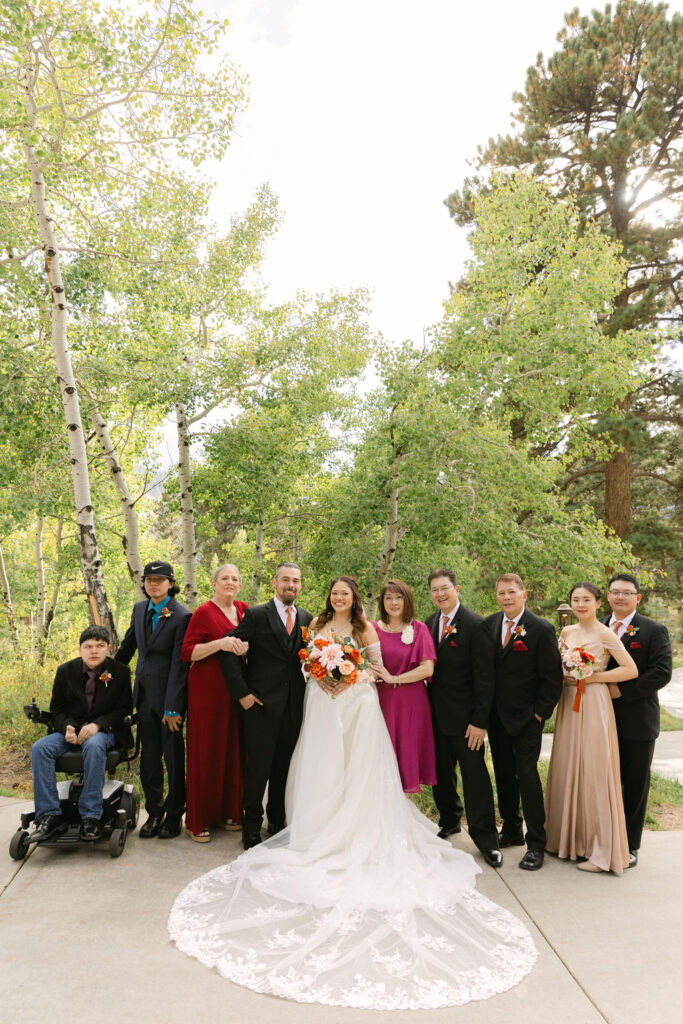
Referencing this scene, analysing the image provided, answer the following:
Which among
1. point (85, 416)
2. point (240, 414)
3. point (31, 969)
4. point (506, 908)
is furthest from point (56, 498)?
point (506, 908)

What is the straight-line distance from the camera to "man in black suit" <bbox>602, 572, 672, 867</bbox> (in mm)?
4891

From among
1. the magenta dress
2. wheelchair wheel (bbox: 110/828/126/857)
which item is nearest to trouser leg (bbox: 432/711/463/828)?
the magenta dress

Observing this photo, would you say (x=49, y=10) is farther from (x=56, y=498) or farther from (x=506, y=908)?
(x=506, y=908)

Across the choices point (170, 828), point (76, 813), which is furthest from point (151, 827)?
point (76, 813)

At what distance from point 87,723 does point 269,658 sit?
5.08ft

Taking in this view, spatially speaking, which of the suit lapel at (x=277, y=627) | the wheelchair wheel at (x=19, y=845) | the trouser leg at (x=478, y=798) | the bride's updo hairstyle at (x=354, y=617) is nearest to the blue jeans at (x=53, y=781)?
the wheelchair wheel at (x=19, y=845)

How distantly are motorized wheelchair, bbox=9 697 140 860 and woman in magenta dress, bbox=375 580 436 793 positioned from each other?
7.10ft

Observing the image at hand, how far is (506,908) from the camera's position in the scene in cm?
408

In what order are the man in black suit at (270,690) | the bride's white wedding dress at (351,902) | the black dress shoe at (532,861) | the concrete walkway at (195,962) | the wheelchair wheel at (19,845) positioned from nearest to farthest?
the concrete walkway at (195,962)
the bride's white wedding dress at (351,902)
the wheelchair wheel at (19,845)
the black dress shoe at (532,861)
the man in black suit at (270,690)

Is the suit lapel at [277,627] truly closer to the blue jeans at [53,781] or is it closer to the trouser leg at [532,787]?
the blue jeans at [53,781]

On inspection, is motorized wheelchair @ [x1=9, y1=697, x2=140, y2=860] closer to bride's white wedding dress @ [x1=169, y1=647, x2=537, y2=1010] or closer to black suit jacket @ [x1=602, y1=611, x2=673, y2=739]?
bride's white wedding dress @ [x1=169, y1=647, x2=537, y2=1010]

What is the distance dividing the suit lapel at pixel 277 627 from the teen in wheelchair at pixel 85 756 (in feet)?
4.37

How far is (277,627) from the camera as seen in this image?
510cm

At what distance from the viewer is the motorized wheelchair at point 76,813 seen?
4602mm
